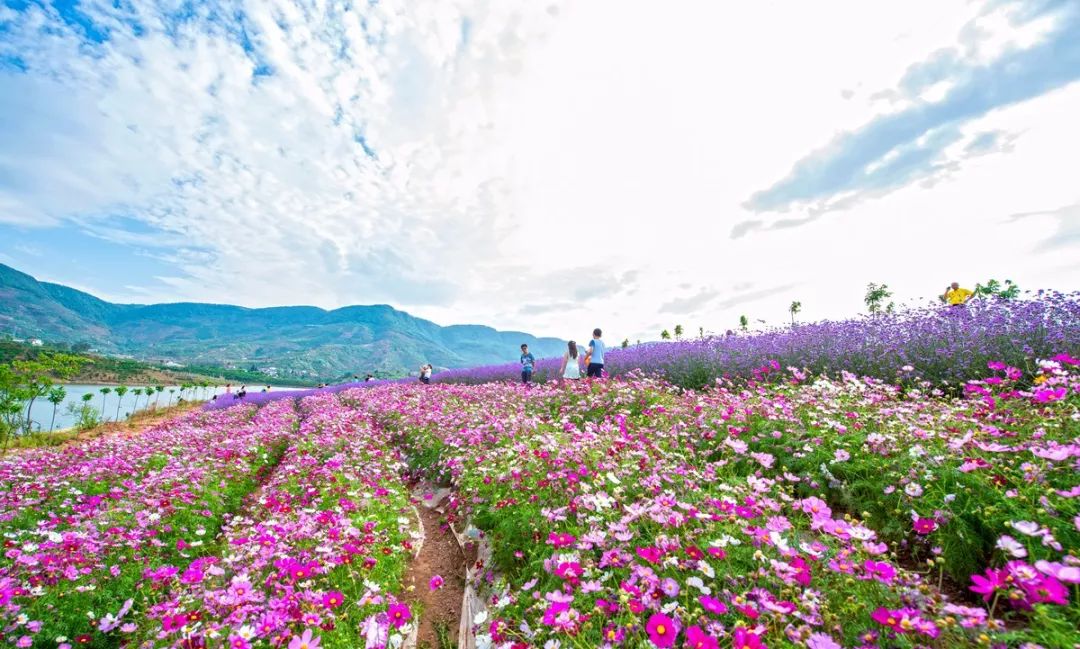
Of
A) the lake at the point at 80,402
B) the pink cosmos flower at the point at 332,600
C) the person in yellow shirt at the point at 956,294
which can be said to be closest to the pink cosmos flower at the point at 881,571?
the pink cosmos flower at the point at 332,600

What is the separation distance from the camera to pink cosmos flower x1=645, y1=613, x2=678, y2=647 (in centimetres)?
204

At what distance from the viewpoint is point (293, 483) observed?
21.6ft

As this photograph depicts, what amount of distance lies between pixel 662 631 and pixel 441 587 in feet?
11.1

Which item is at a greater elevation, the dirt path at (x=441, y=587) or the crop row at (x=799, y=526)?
the crop row at (x=799, y=526)

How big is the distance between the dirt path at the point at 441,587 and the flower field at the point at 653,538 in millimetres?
246

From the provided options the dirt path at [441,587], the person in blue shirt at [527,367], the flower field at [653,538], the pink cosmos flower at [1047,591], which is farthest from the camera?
the person in blue shirt at [527,367]

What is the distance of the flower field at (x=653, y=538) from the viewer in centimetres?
228

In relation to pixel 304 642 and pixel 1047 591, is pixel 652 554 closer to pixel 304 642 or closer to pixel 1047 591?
pixel 1047 591

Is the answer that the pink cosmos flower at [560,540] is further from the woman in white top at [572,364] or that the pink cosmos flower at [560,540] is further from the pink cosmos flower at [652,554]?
the woman in white top at [572,364]

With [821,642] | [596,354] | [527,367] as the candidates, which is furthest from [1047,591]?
[527,367]

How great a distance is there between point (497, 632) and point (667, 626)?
1.05m

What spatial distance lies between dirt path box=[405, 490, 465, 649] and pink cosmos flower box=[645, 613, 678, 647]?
231cm

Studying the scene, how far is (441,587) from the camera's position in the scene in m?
4.71

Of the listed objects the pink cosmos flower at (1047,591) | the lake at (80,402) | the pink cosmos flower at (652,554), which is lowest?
the lake at (80,402)
